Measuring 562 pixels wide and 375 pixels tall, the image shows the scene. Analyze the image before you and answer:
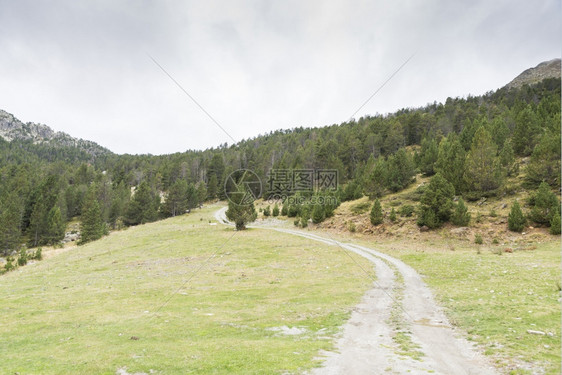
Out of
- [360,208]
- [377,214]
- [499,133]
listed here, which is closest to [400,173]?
[360,208]

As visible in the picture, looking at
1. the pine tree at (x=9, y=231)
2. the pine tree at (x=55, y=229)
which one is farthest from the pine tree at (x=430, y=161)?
the pine tree at (x=9, y=231)

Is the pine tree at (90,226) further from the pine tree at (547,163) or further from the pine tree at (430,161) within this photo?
the pine tree at (547,163)

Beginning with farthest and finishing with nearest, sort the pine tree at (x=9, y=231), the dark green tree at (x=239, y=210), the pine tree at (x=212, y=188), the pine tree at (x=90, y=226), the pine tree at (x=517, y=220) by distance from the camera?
the pine tree at (x=212, y=188), the pine tree at (x=9, y=231), the pine tree at (x=90, y=226), the dark green tree at (x=239, y=210), the pine tree at (x=517, y=220)

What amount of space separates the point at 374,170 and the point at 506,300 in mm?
48896

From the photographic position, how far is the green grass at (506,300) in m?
7.91

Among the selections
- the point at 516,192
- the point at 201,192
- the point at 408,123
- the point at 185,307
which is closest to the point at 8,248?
the point at 201,192

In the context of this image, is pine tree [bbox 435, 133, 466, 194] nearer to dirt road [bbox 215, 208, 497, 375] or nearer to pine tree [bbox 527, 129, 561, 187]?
pine tree [bbox 527, 129, 561, 187]

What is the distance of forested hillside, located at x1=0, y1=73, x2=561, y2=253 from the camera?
44.3m

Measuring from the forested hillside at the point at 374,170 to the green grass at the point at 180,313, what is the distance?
83.7ft

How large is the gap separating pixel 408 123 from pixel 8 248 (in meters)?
131

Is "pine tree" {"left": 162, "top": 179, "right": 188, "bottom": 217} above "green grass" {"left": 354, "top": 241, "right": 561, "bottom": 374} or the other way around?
above

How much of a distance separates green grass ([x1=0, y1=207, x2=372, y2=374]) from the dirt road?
727 mm

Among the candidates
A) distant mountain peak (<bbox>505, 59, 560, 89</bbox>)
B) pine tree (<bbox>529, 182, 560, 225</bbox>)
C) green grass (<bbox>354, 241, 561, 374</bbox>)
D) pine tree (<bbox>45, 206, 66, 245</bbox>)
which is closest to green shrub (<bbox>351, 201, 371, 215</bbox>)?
pine tree (<bbox>529, 182, 560, 225</bbox>)

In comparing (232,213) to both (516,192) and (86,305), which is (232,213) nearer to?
(86,305)
